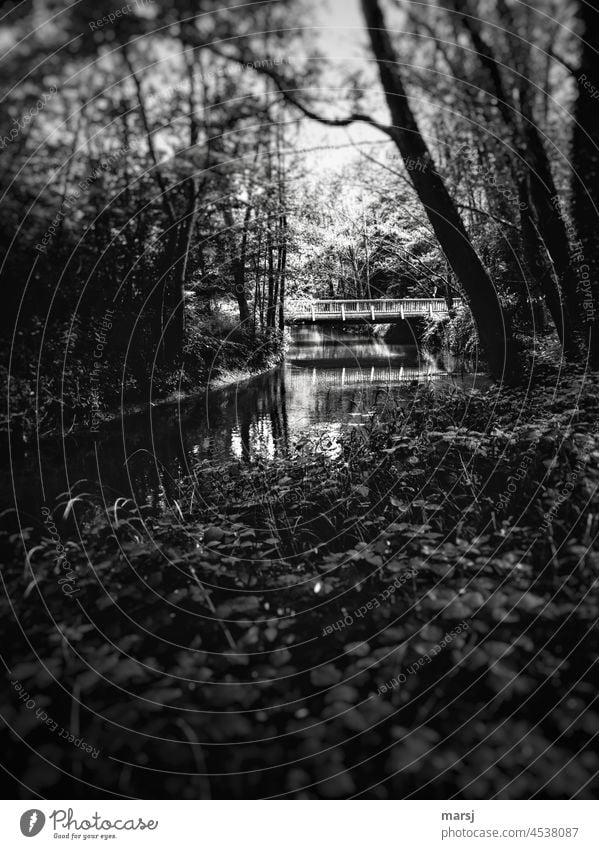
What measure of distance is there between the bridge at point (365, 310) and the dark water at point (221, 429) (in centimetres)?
52

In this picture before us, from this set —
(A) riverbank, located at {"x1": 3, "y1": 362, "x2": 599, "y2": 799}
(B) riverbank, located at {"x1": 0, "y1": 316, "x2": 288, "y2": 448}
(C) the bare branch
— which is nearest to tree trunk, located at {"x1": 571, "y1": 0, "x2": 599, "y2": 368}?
(C) the bare branch

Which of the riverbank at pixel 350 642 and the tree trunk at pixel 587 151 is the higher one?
the tree trunk at pixel 587 151

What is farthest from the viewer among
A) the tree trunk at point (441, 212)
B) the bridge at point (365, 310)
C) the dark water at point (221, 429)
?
the bridge at point (365, 310)

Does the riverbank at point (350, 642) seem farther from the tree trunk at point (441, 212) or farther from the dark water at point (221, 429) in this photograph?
the tree trunk at point (441, 212)

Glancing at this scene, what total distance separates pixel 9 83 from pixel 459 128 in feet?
16.2

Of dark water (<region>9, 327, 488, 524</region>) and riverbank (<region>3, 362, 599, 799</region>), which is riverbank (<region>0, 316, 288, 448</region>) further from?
riverbank (<region>3, 362, 599, 799</region>)

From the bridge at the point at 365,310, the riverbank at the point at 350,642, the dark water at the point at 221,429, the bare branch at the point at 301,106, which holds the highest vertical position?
the bare branch at the point at 301,106

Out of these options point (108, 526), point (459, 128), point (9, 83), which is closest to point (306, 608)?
point (108, 526)

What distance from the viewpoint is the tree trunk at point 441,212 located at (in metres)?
5.05

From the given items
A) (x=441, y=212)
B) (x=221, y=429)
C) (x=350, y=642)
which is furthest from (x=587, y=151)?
(x=221, y=429)

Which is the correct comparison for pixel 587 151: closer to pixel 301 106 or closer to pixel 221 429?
pixel 301 106

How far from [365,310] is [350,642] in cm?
1014

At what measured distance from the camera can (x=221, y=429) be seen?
7832mm

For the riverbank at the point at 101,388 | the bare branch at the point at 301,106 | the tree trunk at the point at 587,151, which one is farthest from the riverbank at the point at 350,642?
the bare branch at the point at 301,106
